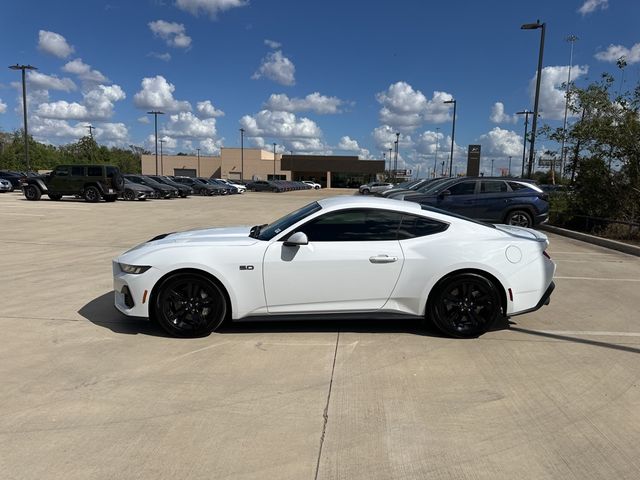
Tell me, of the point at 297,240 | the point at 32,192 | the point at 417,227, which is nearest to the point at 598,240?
the point at 417,227

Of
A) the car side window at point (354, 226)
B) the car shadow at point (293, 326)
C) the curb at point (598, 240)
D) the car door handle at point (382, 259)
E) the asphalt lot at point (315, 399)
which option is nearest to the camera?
the asphalt lot at point (315, 399)

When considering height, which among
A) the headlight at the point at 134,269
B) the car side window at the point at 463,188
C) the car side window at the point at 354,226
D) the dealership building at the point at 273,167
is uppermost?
the dealership building at the point at 273,167

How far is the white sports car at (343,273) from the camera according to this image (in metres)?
4.62

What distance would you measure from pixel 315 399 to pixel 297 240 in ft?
5.10

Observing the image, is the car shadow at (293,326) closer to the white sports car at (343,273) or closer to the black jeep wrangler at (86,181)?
the white sports car at (343,273)

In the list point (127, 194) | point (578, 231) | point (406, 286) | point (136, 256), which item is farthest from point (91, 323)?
point (127, 194)

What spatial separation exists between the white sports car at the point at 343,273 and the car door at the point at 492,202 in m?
9.06

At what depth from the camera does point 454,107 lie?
39.0 m

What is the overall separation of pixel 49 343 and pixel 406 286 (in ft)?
11.4

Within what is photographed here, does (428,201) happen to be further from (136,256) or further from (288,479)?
(288,479)

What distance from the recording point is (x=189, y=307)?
470cm

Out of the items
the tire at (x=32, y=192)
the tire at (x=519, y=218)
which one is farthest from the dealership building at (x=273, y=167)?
the tire at (x=519, y=218)

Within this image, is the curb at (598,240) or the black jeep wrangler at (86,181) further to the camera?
the black jeep wrangler at (86,181)

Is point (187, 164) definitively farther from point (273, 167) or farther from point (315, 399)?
point (315, 399)
